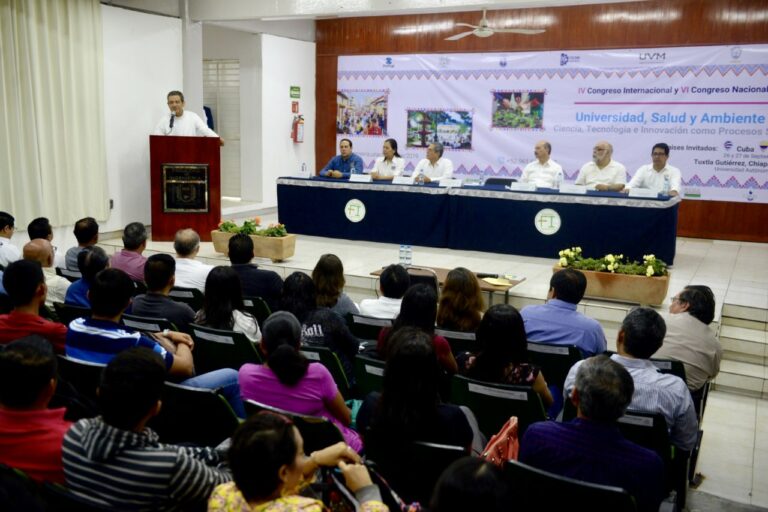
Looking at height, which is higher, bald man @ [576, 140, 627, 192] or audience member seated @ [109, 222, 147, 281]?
bald man @ [576, 140, 627, 192]

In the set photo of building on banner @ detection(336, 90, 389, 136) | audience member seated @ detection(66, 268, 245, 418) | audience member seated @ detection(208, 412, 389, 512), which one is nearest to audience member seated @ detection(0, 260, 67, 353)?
audience member seated @ detection(66, 268, 245, 418)

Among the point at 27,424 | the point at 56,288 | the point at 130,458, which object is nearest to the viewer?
the point at 130,458

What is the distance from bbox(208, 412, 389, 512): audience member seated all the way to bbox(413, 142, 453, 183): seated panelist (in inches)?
263

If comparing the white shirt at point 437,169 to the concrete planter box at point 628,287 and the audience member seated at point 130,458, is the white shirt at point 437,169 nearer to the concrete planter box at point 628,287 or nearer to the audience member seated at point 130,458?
the concrete planter box at point 628,287

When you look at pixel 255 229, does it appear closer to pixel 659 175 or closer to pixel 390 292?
pixel 390 292

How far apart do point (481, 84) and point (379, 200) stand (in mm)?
3098

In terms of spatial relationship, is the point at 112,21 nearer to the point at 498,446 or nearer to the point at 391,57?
the point at 391,57

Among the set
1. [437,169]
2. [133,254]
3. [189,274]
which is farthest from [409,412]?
[437,169]

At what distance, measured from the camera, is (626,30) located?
8875mm

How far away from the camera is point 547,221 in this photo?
→ 7039 mm

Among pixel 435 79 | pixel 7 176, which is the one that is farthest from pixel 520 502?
pixel 435 79

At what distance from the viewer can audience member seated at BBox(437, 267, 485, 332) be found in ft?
11.8

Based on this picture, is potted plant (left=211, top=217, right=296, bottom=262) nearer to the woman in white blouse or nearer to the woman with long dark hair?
the woman in white blouse

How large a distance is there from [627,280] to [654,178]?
2348 mm
